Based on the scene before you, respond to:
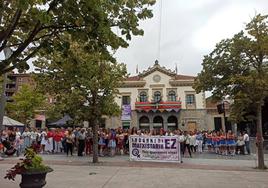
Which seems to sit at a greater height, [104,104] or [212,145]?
[104,104]

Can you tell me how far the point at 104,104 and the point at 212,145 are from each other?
11104 millimetres

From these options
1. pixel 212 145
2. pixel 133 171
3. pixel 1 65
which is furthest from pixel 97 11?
pixel 212 145

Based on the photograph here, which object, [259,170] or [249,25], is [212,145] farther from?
[249,25]

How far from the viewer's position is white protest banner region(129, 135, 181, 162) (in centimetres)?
1644

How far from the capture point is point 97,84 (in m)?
16.0

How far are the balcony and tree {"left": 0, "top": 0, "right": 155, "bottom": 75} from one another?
43.3 metres

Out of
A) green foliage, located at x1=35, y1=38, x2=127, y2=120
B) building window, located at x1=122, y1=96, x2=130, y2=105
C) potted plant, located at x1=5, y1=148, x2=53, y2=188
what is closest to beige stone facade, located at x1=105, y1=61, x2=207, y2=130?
building window, located at x1=122, y1=96, x2=130, y2=105

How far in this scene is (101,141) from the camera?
20047 mm

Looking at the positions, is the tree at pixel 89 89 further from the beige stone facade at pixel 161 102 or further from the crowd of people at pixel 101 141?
the beige stone facade at pixel 161 102

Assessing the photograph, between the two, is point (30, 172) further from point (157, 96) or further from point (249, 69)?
point (157, 96)

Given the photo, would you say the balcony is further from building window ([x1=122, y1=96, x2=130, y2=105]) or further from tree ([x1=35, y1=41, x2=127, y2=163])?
tree ([x1=35, y1=41, x2=127, y2=163])

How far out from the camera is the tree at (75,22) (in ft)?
21.0

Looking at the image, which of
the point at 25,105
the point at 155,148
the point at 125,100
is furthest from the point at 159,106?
the point at 155,148

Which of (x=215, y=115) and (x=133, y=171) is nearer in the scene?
(x=133, y=171)
